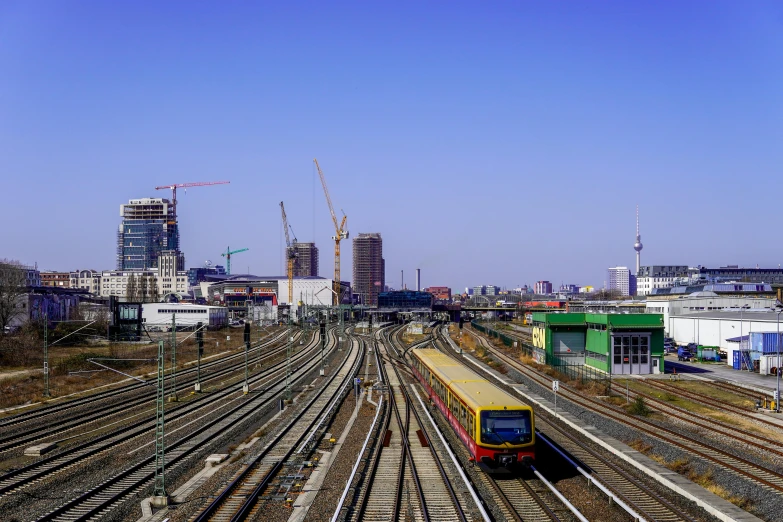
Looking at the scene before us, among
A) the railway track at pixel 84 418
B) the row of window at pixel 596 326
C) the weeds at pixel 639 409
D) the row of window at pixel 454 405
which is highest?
the row of window at pixel 596 326

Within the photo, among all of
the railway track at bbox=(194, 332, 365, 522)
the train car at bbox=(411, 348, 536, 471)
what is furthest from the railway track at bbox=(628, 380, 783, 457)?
the railway track at bbox=(194, 332, 365, 522)

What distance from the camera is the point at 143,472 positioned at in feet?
81.0

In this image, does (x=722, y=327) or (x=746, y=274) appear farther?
(x=746, y=274)

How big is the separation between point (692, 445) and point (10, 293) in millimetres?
76399

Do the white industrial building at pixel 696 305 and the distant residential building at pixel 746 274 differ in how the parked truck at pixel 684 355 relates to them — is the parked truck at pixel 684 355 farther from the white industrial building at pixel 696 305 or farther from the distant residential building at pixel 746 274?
the distant residential building at pixel 746 274

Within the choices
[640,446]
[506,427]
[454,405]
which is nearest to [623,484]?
[506,427]

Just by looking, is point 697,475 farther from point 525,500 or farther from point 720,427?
point 720,427

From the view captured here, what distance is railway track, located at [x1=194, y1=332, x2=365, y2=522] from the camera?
63.0ft

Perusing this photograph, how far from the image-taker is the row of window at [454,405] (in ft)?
78.6

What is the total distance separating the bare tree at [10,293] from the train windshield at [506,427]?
71816 millimetres

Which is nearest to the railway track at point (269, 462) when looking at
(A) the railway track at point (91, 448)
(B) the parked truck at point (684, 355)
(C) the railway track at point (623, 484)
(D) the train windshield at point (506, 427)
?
(A) the railway track at point (91, 448)

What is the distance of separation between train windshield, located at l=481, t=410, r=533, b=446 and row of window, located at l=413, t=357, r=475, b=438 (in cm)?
88

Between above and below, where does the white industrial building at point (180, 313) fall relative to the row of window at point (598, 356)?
above

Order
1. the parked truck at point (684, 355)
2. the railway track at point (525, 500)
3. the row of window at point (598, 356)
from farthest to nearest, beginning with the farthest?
1. the parked truck at point (684, 355)
2. the row of window at point (598, 356)
3. the railway track at point (525, 500)
